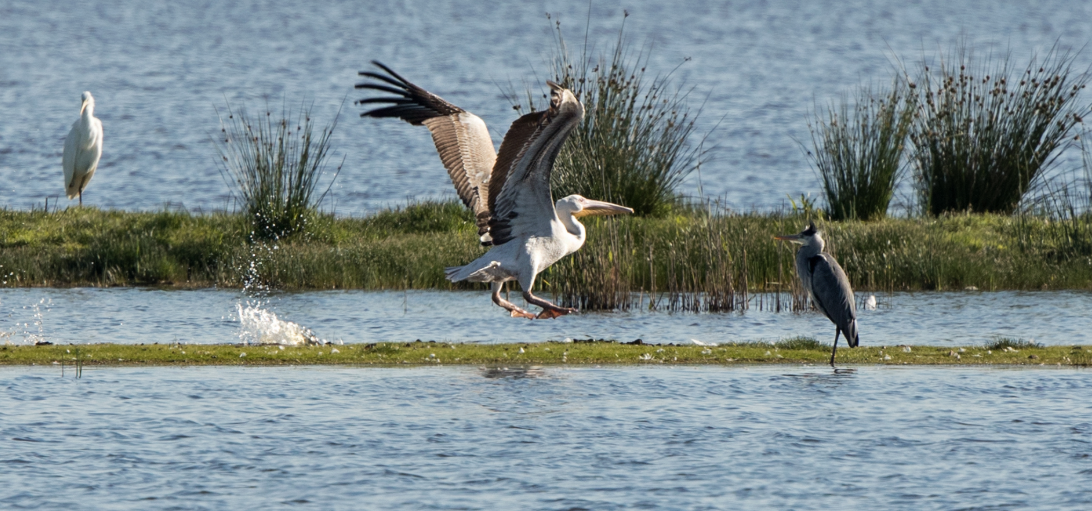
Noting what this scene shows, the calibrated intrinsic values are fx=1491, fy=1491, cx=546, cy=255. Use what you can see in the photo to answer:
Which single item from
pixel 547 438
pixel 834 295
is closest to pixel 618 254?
pixel 834 295

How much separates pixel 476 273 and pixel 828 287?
2.66m

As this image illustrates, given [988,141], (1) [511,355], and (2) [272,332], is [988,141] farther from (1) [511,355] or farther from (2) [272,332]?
(2) [272,332]

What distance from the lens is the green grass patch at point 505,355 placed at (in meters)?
10.4

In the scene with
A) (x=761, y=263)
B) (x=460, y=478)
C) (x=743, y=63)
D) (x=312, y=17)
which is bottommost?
(x=460, y=478)

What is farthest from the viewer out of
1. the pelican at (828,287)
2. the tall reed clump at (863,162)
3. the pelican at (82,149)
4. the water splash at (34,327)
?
the pelican at (82,149)

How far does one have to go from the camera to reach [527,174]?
10945 mm

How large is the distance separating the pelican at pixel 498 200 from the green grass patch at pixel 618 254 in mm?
2786

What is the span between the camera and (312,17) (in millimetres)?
58156

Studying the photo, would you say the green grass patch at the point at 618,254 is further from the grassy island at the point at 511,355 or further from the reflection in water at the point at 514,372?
the reflection in water at the point at 514,372

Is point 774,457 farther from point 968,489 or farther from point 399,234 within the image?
point 399,234

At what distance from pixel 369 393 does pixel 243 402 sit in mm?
808

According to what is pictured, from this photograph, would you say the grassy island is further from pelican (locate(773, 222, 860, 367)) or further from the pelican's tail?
the pelican's tail

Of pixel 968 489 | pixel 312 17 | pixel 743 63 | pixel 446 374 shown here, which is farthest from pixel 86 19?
pixel 968 489

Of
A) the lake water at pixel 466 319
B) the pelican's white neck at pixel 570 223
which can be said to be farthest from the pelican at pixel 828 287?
the pelican's white neck at pixel 570 223
